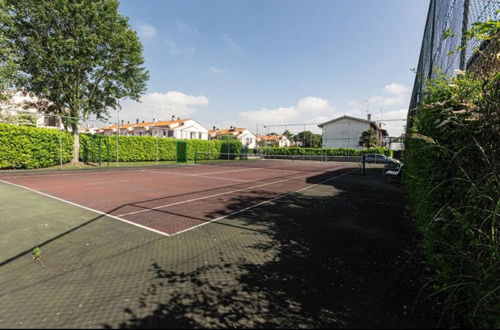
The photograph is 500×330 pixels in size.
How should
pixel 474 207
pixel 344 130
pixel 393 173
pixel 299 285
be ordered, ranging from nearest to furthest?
pixel 474 207, pixel 299 285, pixel 393 173, pixel 344 130

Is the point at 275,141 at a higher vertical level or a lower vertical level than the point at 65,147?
higher

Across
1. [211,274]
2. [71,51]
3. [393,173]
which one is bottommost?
[211,274]

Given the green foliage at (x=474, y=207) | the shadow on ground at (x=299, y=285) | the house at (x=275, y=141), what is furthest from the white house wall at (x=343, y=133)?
the green foliage at (x=474, y=207)

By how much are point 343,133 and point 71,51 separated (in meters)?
47.7

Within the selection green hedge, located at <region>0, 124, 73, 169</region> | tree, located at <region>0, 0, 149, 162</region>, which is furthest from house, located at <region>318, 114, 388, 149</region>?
green hedge, located at <region>0, 124, 73, 169</region>

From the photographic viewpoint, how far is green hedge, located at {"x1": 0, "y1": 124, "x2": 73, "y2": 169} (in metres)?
15.7

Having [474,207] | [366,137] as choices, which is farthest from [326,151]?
[474,207]

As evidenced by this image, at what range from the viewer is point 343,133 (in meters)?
51.2

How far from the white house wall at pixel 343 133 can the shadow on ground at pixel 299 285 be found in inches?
1876

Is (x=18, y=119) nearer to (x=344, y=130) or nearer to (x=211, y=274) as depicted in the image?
(x=211, y=274)

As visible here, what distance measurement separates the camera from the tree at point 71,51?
58.0 feet

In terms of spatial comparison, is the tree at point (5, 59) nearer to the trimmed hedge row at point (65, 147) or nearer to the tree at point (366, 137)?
the trimmed hedge row at point (65, 147)

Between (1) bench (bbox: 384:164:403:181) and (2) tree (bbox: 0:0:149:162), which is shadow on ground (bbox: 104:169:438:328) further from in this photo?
(2) tree (bbox: 0:0:149:162)

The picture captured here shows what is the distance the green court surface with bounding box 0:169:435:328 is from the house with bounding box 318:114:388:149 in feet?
156
